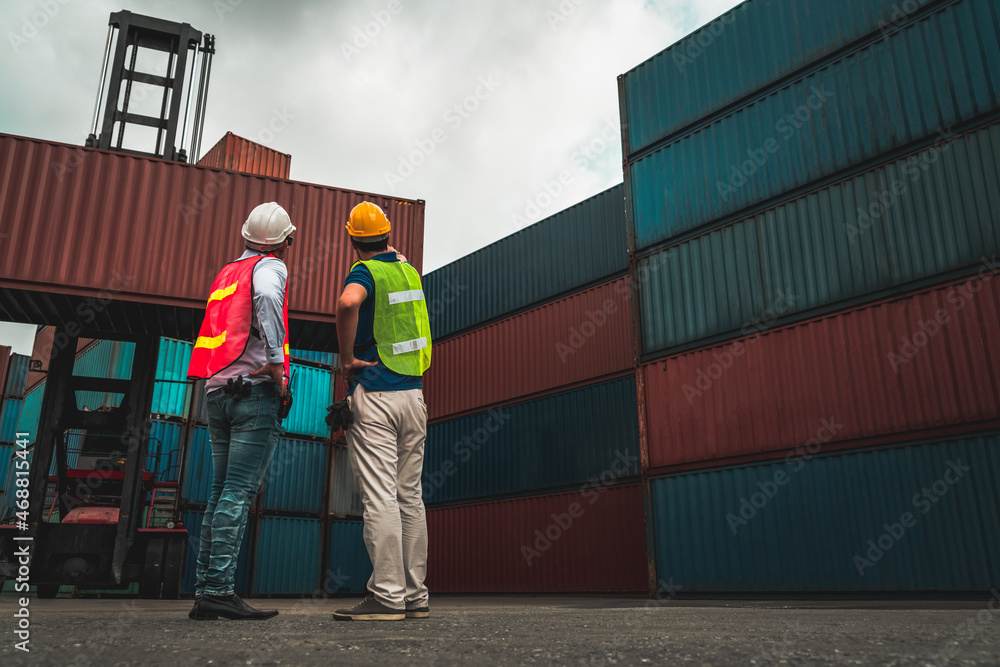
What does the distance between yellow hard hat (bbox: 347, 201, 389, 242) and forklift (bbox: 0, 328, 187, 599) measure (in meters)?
6.37

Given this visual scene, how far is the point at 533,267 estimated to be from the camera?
61.3 ft

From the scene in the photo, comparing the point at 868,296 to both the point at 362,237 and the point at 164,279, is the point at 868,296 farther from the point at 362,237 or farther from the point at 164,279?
the point at 164,279

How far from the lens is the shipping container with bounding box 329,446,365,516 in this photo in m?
21.5

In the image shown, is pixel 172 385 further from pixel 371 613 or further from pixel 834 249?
pixel 371 613

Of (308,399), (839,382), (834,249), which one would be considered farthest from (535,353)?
(839,382)

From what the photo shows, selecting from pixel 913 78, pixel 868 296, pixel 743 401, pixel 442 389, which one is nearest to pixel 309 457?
pixel 442 389

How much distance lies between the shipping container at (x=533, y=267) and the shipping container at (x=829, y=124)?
132 inches

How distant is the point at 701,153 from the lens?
1271 cm

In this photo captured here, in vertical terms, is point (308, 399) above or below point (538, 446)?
above

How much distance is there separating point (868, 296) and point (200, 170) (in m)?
9.89

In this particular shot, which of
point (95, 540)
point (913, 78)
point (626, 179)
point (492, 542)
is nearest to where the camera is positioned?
point (95, 540)

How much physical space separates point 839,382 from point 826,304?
4.00ft

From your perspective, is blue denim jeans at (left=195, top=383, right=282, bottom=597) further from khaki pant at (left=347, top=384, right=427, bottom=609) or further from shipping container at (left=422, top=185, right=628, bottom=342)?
shipping container at (left=422, top=185, right=628, bottom=342)

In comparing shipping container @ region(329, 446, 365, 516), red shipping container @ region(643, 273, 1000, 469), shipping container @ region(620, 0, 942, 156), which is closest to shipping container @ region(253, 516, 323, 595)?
shipping container @ region(329, 446, 365, 516)
